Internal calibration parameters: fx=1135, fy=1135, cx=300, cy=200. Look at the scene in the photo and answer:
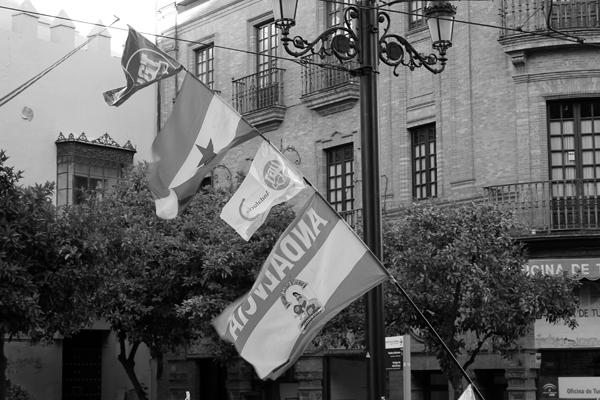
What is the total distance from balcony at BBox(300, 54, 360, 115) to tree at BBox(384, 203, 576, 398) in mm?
7592

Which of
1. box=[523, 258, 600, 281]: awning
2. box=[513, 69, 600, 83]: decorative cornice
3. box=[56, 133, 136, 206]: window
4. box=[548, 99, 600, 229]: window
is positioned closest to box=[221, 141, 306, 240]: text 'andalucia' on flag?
box=[523, 258, 600, 281]: awning

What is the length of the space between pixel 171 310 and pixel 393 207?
5432 millimetres

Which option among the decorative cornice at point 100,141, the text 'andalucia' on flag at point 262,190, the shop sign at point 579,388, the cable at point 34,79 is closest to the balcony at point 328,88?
the cable at point 34,79

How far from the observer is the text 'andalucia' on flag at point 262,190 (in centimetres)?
1041

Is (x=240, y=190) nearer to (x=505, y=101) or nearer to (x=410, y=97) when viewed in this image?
(x=505, y=101)

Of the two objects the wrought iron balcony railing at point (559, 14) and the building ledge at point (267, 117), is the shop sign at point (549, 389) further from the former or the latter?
the building ledge at point (267, 117)

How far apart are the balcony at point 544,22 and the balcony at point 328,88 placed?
4312 mm

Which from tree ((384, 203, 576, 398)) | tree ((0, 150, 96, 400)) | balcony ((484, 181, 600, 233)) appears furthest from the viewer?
balcony ((484, 181, 600, 233))

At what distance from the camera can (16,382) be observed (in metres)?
30.3

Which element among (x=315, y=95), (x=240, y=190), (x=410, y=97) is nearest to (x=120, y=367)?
(x=315, y=95)

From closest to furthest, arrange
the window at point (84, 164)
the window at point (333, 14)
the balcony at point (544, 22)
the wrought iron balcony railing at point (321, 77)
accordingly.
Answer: the balcony at point (544, 22), the wrought iron balcony railing at point (321, 77), the window at point (333, 14), the window at point (84, 164)

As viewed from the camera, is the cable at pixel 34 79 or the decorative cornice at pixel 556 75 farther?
the cable at pixel 34 79

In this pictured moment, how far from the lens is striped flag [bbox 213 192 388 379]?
32.1 ft

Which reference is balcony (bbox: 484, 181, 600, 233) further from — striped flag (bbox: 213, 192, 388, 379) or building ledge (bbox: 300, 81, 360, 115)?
striped flag (bbox: 213, 192, 388, 379)
